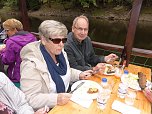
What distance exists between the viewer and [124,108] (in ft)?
5.88

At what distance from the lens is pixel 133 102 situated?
1906 mm

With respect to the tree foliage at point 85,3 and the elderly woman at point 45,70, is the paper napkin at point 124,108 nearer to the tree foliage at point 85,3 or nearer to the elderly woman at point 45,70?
the elderly woman at point 45,70

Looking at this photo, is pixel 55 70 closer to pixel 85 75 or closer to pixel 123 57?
→ pixel 85 75

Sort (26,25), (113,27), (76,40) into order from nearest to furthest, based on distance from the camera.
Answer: (76,40)
(26,25)
(113,27)

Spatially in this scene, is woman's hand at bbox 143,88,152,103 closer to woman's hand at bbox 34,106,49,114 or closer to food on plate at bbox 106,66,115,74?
food on plate at bbox 106,66,115,74

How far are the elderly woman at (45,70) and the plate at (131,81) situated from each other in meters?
0.66

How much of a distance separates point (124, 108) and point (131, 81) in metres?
0.50

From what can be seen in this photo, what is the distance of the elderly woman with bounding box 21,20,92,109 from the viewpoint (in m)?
1.89

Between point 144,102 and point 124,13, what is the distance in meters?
17.8

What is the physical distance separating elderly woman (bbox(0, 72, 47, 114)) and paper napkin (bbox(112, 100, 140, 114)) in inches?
24.9

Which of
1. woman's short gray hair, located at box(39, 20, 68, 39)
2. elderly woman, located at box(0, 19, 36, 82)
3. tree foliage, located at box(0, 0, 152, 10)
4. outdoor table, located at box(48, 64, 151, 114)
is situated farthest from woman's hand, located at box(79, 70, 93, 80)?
tree foliage, located at box(0, 0, 152, 10)

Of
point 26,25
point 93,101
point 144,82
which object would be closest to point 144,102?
point 144,82

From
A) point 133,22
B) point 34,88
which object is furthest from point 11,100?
point 133,22

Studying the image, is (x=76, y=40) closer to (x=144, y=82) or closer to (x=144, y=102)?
(x=144, y=82)
